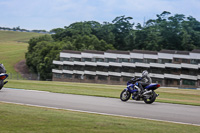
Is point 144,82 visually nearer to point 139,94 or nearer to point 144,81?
point 144,81

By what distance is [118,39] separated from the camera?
139 meters

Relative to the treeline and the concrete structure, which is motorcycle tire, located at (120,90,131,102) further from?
the treeline

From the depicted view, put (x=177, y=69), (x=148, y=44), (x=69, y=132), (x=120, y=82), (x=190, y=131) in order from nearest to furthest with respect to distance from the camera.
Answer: (x=69, y=132) < (x=190, y=131) < (x=177, y=69) < (x=120, y=82) < (x=148, y=44)

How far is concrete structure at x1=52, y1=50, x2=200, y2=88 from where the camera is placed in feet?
280

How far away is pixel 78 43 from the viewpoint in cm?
12088

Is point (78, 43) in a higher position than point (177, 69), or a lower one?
higher

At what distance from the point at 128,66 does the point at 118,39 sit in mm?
46154

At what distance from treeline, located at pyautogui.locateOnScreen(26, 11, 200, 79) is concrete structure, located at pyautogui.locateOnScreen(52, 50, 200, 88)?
6.09m

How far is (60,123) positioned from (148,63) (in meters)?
82.0

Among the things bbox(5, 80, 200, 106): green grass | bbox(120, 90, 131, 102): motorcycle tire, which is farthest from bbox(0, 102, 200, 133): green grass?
bbox(5, 80, 200, 106): green grass

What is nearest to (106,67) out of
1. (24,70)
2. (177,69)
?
(177,69)

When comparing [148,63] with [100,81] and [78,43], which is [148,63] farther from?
[78,43]

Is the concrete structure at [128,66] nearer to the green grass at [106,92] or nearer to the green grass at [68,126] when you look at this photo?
the green grass at [106,92]

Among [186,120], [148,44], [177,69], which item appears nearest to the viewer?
[186,120]
